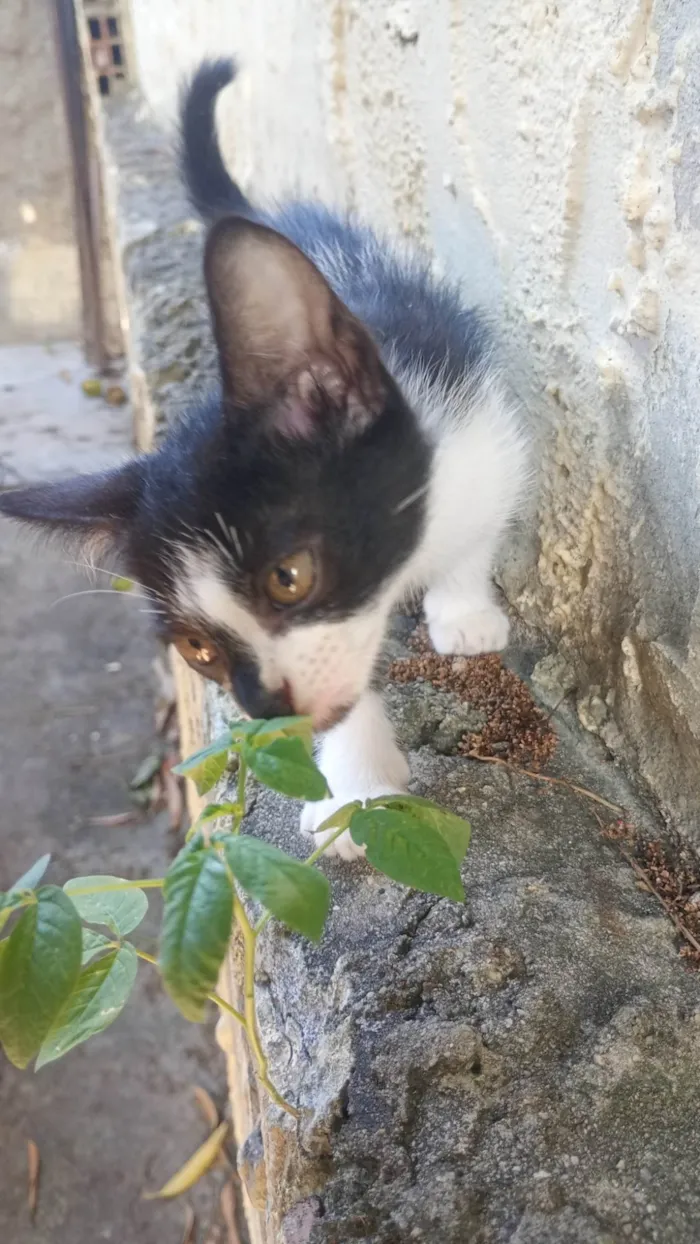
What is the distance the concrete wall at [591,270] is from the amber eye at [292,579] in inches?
12.7

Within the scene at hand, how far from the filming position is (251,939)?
2.35 feet

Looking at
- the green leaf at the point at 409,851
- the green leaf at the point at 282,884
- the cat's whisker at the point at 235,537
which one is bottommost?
the green leaf at the point at 409,851

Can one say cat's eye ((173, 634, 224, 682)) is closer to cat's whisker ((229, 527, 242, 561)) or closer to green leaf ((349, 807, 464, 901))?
cat's whisker ((229, 527, 242, 561))

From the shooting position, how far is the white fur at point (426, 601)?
0.89 metres

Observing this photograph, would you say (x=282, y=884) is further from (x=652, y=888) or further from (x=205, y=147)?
(x=205, y=147)

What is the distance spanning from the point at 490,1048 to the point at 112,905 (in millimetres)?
314

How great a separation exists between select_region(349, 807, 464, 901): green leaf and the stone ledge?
0.18m

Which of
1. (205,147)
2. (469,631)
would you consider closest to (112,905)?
(469,631)

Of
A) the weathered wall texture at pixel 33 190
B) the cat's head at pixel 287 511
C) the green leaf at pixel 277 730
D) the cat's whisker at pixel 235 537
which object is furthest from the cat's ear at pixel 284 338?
the weathered wall texture at pixel 33 190

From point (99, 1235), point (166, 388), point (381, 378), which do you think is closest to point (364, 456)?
point (381, 378)

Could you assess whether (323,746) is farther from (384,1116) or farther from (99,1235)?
(99,1235)

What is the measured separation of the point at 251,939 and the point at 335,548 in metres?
0.36

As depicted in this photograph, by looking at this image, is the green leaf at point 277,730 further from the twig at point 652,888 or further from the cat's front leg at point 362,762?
the twig at point 652,888

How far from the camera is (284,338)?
33.8 inches
